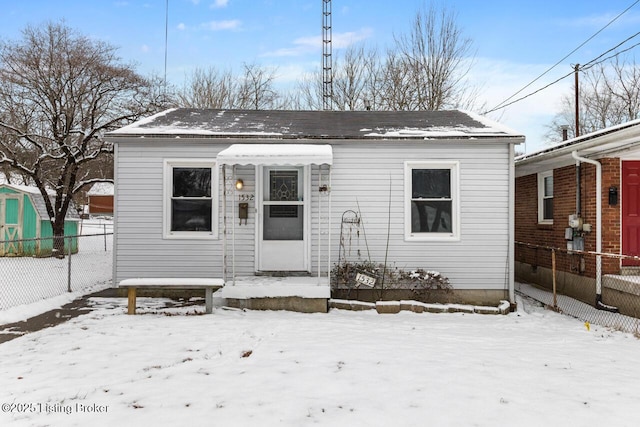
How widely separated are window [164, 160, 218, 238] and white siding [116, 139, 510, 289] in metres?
0.18

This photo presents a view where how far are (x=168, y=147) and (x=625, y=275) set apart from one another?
910cm

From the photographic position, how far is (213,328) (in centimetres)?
575

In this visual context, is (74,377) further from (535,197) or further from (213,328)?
(535,197)

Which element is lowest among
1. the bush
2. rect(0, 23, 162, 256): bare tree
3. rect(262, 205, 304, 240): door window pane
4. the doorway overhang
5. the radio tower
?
the bush

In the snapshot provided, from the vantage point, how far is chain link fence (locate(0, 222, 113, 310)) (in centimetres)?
773

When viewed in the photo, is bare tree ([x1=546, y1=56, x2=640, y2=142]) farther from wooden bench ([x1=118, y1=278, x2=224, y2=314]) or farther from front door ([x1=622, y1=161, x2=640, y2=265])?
wooden bench ([x1=118, y1=278, x2=224, y2=314])

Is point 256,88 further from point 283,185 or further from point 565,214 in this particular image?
point 565,214

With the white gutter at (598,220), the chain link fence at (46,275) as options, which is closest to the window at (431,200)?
the white gutter at (598,220)

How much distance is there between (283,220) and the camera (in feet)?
26.0

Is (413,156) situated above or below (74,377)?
above

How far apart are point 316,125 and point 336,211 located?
6.93 ft

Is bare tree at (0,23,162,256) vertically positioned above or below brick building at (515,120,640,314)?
above

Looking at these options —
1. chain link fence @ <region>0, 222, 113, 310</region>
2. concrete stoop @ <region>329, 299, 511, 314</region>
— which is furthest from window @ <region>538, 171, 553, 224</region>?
chain link fence @ <region>0, 222, 113, 310</region>

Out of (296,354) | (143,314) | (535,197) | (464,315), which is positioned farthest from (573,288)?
(143,314)
